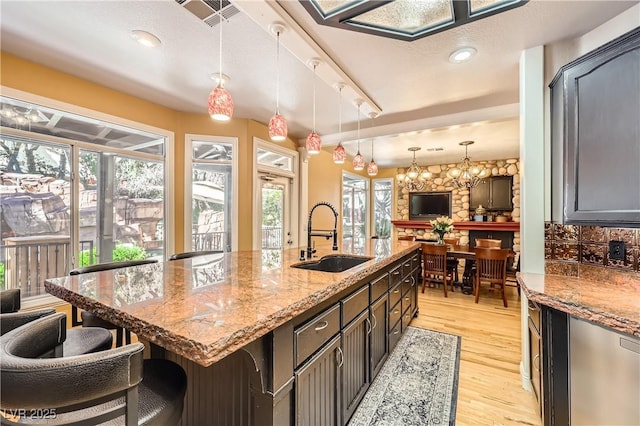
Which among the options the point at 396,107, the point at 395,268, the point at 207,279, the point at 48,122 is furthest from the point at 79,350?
the point at 396,107

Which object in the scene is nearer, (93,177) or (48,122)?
(48,122)

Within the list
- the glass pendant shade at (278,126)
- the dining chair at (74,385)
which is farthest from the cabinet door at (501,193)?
the dining chair at (74,385)

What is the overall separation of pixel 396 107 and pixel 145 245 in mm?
3709

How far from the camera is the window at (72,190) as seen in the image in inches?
97.7

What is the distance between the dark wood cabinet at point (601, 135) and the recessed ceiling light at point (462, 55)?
2.24ft

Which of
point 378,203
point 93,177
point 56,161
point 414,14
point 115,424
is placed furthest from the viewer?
point 378,203

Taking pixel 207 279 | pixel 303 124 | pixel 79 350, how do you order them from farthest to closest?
pixel 303 124, pixel 207 279, pixel 79 350

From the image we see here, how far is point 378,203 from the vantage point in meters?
7.92

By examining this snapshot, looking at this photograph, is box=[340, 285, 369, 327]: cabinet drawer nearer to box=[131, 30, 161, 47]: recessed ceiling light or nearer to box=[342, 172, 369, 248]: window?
box=[131, 30, 161, 47]: recessed ceiling light

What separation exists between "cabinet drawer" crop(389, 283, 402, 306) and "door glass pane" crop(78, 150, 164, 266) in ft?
9.78

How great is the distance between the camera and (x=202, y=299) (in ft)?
3.76

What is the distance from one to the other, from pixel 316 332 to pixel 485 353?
2254mm

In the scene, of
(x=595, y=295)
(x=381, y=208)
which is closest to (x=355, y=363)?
(x=595, y=295)

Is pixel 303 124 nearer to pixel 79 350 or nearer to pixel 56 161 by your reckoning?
pixel 56 161
